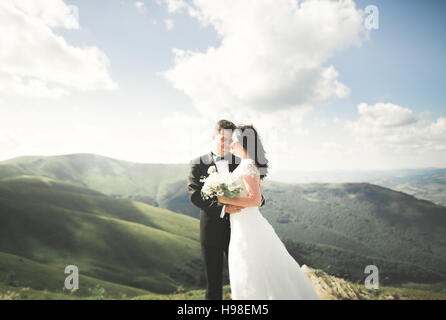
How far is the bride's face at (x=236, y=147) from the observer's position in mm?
6484

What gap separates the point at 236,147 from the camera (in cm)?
654

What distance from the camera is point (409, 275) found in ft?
412

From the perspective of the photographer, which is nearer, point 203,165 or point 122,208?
point 203,165

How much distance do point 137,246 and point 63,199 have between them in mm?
44677

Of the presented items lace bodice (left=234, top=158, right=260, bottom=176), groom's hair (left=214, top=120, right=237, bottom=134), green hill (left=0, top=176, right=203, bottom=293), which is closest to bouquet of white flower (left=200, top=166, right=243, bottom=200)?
lace bodice (left=234, top=158, right=260, bottom=176)

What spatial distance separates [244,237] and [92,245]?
3085 inches

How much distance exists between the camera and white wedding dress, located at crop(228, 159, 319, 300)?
6020 mm

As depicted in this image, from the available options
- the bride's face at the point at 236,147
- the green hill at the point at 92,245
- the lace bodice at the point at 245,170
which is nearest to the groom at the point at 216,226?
the bride's face at the point at 236,147

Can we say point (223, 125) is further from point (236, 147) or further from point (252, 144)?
point (252, 144)

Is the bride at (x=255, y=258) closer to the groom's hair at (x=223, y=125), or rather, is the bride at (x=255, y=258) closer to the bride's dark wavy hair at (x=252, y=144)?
the bride's dark wavy hair at (x=252, y=144)

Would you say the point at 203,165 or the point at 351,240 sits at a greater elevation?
the point at 203,165

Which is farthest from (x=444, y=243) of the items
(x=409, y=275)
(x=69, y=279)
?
(x=69, y=279)
